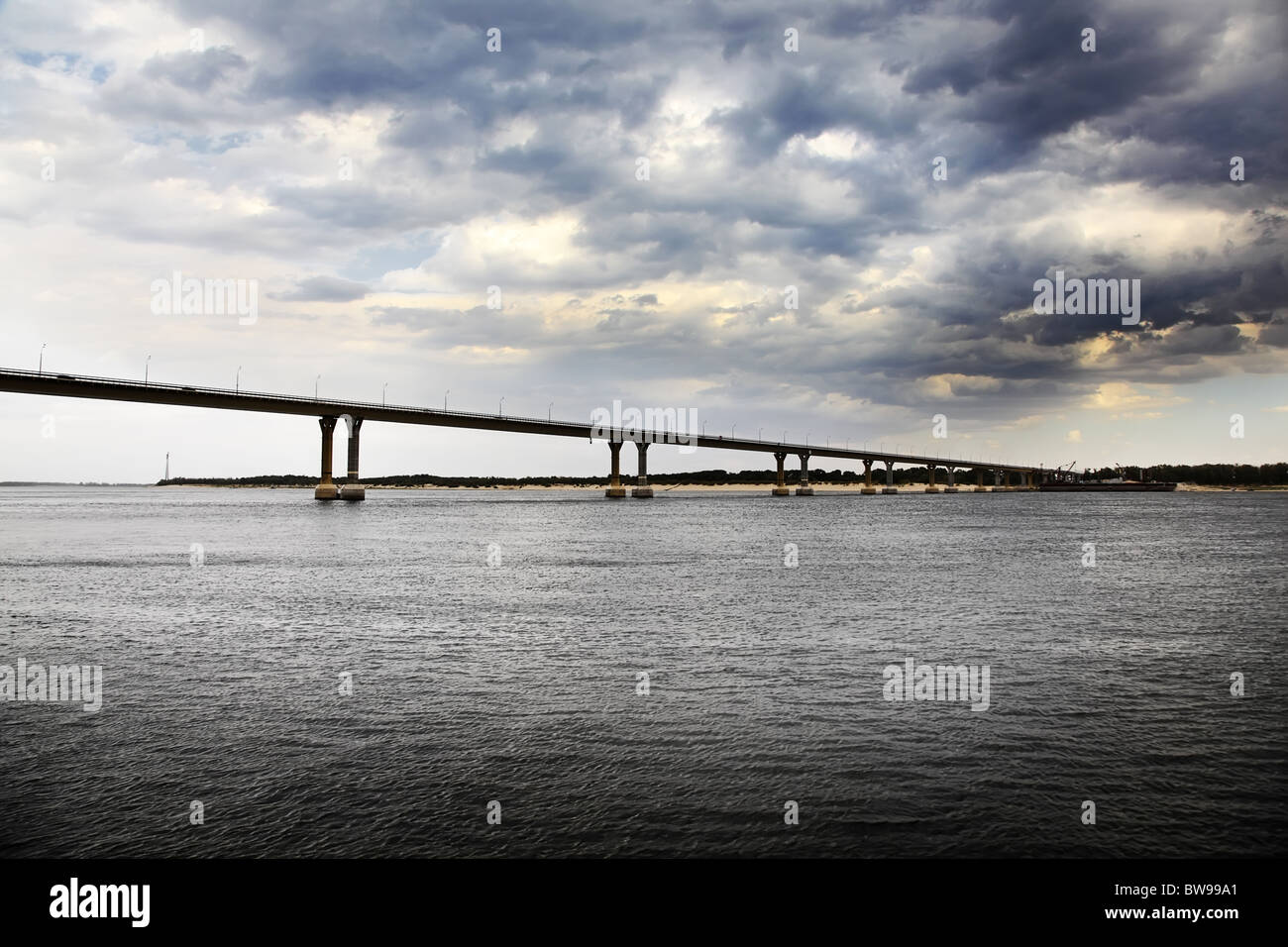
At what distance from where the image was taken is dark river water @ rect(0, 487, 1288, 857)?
430 inches

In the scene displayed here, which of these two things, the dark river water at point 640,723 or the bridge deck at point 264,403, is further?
the bridge deck at point 264,403

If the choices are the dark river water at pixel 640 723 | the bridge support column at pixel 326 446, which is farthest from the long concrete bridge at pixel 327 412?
the dark river water at pixel 640 723

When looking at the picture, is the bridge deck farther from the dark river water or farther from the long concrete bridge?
the dark river water

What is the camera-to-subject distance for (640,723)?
15.8 meters

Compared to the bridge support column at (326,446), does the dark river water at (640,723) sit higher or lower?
lower

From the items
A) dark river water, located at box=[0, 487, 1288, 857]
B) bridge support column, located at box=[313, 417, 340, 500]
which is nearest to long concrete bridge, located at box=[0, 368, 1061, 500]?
bridge support column, located at box=[313, 417, 340, 500]

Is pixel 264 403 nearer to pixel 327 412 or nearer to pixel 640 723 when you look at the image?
pixel 327 412

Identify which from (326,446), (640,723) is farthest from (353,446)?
(640,723)

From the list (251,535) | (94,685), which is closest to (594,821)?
(94,685)

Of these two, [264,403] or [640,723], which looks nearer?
[640,723]

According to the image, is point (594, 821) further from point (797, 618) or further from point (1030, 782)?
point (797, 618)

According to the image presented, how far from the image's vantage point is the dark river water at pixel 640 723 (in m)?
10.9

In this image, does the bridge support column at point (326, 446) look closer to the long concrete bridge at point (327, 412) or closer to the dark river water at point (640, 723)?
the long concrete bridge at point (327, 412)

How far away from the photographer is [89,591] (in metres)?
35.0
